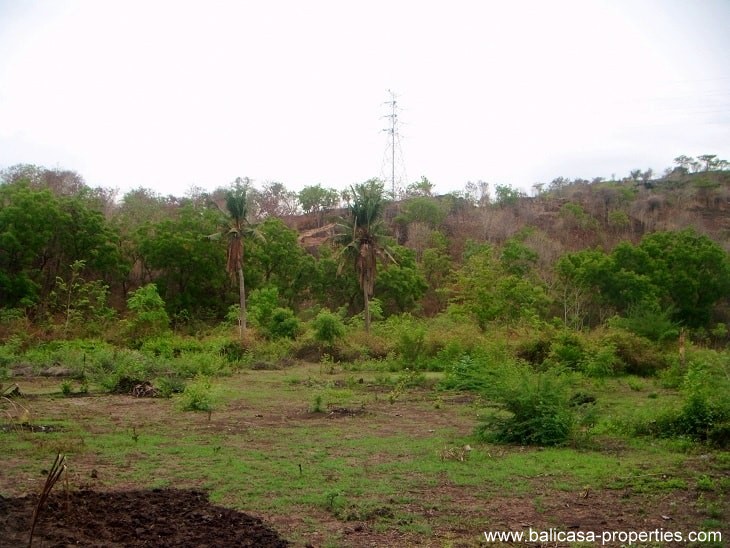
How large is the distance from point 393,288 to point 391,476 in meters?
41.3

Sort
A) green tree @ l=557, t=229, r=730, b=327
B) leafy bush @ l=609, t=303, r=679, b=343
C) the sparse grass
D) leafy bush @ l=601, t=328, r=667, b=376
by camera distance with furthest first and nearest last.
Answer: green tree @ l=557, t=229, r=730, b=327 → leafy bush @ l=609, t=303, r=679, b=343 → leafy bush @ l=601, t=328, r=667, b=376 → the sparse grass

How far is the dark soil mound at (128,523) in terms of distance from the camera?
7074 mm

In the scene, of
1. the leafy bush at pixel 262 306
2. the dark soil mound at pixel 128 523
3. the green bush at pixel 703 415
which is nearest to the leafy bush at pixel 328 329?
the leafy bush at pixel 262 306

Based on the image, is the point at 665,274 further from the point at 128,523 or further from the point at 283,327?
the point at 128,523

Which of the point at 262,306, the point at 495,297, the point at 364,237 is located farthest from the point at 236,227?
the point at 495,297

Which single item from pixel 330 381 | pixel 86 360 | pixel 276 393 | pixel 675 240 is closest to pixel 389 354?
pixel 330 381

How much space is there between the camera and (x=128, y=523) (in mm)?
7656

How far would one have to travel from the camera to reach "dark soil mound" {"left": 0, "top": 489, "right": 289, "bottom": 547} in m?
7.07

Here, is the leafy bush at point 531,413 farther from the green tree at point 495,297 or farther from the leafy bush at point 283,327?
the green tree at point 495,297

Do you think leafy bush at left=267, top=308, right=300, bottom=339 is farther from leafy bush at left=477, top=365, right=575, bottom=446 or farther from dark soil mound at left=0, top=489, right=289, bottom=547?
dark soil mound at left=0, top=489, right=289, bottom=547

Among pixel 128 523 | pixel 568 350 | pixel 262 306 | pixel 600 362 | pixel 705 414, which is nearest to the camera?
pixel 128 523

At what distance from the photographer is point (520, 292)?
4156cm

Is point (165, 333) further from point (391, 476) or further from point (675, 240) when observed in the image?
point (675, 240)

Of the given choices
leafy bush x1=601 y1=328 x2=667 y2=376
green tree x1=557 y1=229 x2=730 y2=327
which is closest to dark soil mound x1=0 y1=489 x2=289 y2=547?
leafy bush x1=601 y1=328 x2=667 y2=376
